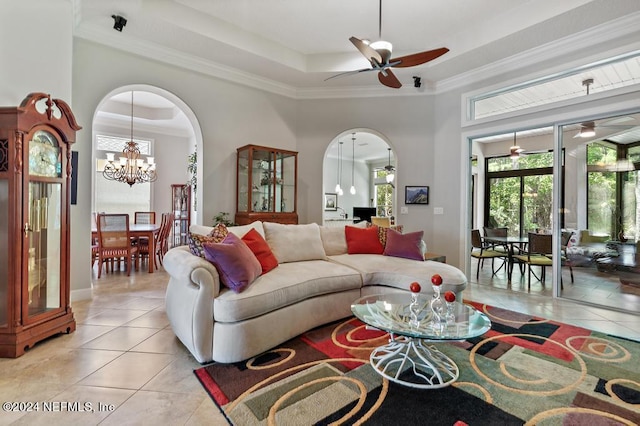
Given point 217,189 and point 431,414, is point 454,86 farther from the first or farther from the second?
point 431,414

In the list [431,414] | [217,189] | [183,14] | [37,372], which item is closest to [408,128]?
[217,189]

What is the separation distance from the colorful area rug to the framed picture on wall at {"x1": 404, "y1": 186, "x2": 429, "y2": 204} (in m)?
2.93

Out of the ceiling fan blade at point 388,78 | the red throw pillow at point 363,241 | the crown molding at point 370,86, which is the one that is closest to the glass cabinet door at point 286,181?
the crown molding at point 370,86

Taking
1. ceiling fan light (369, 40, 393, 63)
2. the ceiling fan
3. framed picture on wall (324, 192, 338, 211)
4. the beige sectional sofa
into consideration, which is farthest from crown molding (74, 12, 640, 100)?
framed picture on wall (324, 192, 338, 211)

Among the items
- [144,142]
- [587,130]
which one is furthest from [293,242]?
[144,142]

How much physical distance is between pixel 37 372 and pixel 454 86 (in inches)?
230

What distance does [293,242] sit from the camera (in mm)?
3514

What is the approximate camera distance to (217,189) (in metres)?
4.85

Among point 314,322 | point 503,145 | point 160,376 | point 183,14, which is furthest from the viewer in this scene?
point 503,145

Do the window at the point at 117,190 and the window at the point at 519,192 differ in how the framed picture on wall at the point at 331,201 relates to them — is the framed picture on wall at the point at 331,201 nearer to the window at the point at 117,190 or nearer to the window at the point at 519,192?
the window at the point at 519,192

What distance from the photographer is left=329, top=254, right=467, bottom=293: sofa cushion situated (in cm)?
300

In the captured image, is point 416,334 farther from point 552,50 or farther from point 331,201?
point 331,201

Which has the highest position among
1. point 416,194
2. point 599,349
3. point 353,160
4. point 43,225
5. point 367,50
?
point 353,160

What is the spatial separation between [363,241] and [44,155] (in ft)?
10.8
